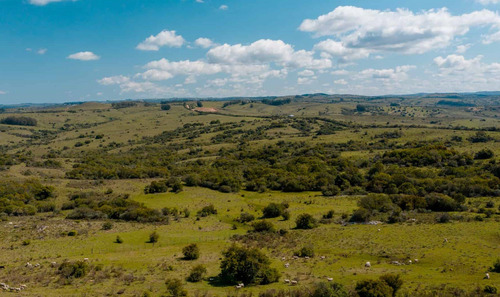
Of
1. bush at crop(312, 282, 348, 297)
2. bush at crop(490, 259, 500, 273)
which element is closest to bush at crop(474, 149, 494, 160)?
→ bush at crop(490, 259, 500, 273)

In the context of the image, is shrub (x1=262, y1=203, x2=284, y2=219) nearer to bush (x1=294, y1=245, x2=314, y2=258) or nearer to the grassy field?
the grassy field

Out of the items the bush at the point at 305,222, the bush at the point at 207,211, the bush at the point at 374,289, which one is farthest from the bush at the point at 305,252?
the bush at the point at 207,211

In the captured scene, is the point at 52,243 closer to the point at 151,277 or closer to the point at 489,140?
the point at 151,277

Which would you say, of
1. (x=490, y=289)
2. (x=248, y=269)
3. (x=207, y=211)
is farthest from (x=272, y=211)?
(x=490, y=289)

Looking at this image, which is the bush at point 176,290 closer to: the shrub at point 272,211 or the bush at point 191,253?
the bush at point 191,253

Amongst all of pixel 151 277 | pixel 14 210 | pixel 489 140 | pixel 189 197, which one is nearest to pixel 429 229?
pixel 151 277
